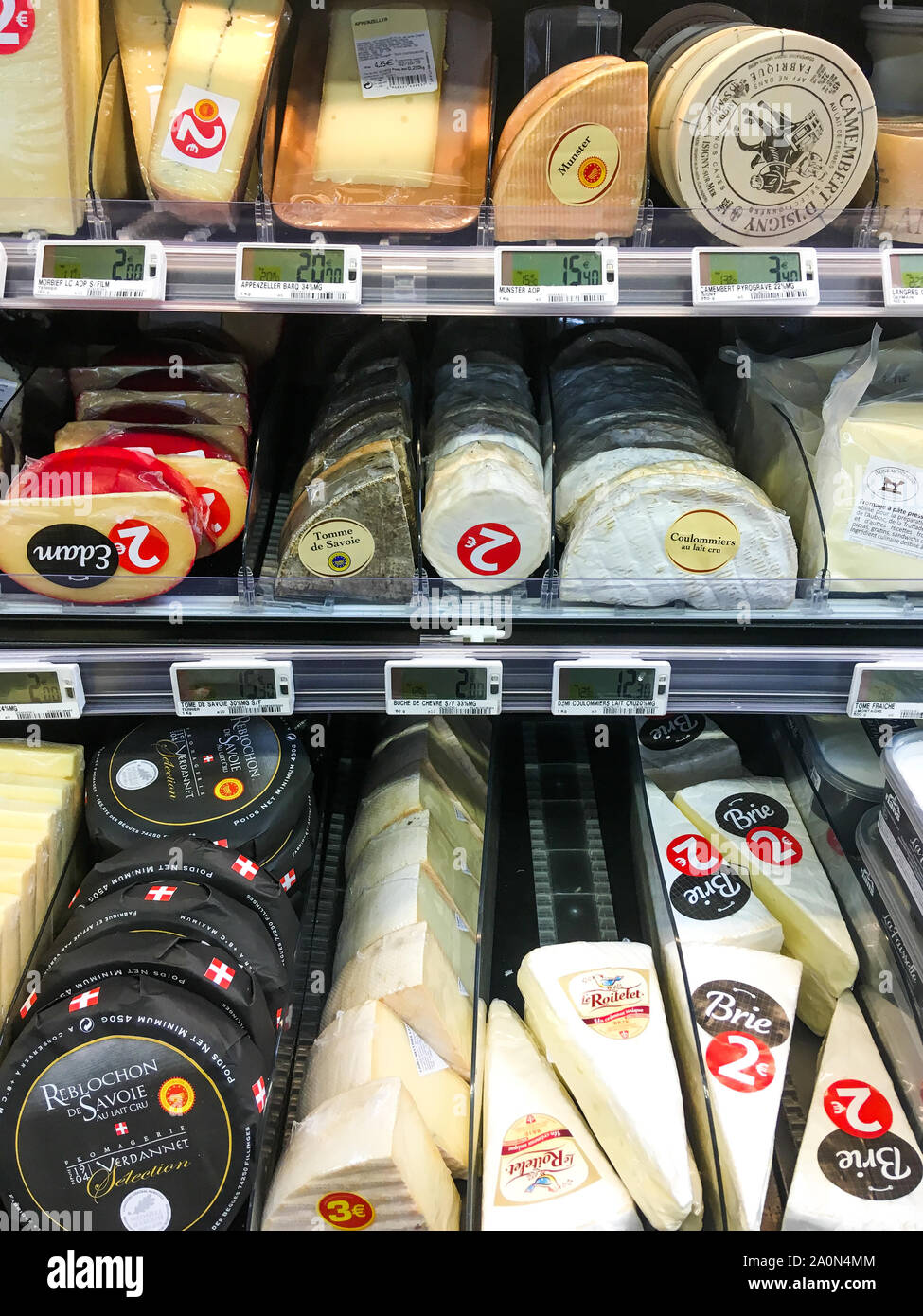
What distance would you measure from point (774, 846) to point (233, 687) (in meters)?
0.88

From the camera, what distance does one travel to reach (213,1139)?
3.77ft

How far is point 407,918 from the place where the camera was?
4.60 ft

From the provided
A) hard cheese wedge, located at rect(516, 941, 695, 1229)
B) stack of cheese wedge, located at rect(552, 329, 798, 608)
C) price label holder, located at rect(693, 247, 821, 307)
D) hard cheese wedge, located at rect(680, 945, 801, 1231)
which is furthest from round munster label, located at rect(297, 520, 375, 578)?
hard cheese wedge, located at rect(680, 945, 801, 1231)

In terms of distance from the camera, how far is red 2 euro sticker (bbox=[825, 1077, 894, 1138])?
4.25 feet

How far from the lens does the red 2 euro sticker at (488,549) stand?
49.4 inches

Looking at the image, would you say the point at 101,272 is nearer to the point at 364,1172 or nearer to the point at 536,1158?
the point at 364,1172

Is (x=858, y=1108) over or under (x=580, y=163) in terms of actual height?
under

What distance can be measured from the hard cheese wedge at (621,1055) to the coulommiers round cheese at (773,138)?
966 millimetres

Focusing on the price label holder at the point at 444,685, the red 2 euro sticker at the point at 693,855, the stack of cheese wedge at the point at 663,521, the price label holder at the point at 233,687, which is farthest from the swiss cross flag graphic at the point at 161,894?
the red 2 euro sticker at the point at 693,855

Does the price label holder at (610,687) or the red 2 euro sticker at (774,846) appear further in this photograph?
the red 2 euro sticker at (774,846)

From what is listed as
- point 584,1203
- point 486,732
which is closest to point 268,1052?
point 584,1203

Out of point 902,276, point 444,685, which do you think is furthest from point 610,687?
point 902,276

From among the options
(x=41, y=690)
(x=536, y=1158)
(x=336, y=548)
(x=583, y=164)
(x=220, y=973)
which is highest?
(x=583, y=164)

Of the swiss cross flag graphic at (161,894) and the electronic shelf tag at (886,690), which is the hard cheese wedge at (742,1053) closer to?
the electronic shelf tag at (886,690)
